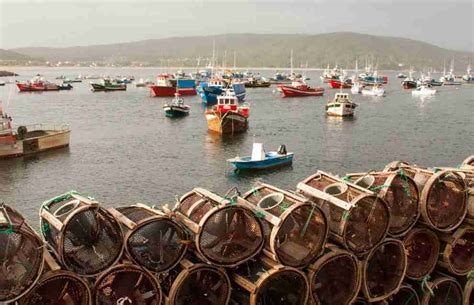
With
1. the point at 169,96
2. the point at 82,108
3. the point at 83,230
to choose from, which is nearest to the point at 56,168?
the point at 83,230

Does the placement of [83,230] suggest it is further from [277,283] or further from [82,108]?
[82,108]

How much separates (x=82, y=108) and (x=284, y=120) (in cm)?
3271

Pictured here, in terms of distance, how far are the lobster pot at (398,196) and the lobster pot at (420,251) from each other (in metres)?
0.25

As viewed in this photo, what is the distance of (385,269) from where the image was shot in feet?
32.3

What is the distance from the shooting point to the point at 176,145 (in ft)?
144

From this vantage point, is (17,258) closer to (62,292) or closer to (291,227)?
(62,292)

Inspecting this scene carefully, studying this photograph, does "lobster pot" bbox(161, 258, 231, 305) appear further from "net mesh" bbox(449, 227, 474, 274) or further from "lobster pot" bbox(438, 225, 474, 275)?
"net mesh" bbox(449, 227, 474, 274)

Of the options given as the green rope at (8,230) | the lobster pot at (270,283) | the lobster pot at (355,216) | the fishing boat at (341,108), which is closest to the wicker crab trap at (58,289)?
the green rope at (8,230)

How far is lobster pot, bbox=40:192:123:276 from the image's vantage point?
26.8ft

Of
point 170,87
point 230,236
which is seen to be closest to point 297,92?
point 170,87

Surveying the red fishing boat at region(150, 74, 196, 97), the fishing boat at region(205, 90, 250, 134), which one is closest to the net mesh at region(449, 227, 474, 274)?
the fishing boat at region(205, 90, 250, 134)

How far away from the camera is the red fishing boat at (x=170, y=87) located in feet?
317

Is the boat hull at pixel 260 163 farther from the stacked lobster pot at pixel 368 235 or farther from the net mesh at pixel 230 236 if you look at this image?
the net mesh at pixel 230 236

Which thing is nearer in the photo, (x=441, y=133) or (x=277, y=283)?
(x=277, y=283)
